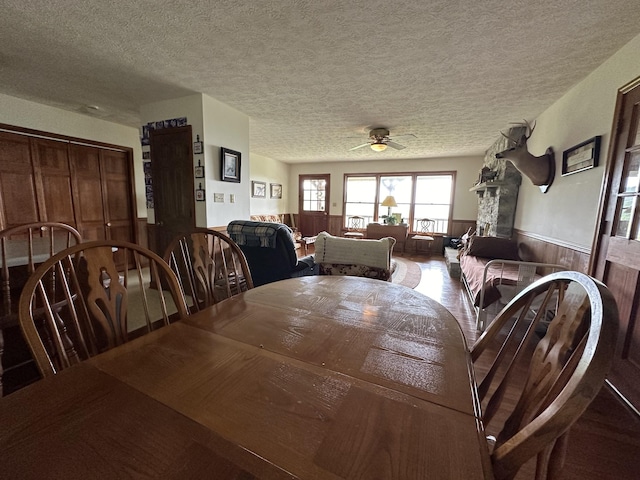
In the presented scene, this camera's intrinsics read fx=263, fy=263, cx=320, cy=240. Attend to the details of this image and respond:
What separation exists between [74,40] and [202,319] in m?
2.43

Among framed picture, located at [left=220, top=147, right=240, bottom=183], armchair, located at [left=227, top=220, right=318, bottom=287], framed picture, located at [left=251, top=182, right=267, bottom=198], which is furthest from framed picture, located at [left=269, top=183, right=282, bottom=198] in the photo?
armchair, located at [left=227, top=220, right=318, bottom=287]

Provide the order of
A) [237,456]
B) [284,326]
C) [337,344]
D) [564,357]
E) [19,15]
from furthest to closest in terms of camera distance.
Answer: [19,15] < [284,326] < [337,344] < [564,357] < [237,456]

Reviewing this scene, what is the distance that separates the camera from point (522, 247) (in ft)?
11.4

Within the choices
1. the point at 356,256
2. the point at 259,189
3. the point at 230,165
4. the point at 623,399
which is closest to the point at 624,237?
the point at 623,399

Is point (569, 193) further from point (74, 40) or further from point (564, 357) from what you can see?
point (74, 40)

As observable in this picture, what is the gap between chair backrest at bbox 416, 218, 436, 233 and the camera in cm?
656

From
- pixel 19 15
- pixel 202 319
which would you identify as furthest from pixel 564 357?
pixel 19 15

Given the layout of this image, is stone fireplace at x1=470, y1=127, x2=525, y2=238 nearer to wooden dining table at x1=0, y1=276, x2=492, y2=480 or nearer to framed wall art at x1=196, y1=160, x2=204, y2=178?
wooden dining table at x1=0, y1=276, x2=492, y2=480

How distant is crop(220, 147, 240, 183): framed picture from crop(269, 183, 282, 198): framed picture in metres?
3.55

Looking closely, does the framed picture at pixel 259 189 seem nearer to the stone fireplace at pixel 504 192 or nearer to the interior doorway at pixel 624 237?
the stone fireplace at pixel 504 192

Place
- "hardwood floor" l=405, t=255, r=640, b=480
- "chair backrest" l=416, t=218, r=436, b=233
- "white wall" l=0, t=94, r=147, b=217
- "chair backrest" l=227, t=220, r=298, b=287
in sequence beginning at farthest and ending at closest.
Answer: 1. "chair backrest" l=416, t=218, r=436, b=233
2. "white wall" l=0, t=94, r=147, b=217
3. "chair backrest" l=227, t=220, r=298, b=287
4. "hardwood floor" l=405, t=255, r=640, b=480

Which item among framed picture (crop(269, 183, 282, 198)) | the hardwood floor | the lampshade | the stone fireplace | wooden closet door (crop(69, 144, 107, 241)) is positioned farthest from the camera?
framed picture (crop(269, 183, 282, 198))

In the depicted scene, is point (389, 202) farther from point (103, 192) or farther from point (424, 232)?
point (103, 192)

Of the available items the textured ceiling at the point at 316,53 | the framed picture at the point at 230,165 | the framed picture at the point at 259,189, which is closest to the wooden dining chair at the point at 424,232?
the textured ceiling at the point at 316,53
